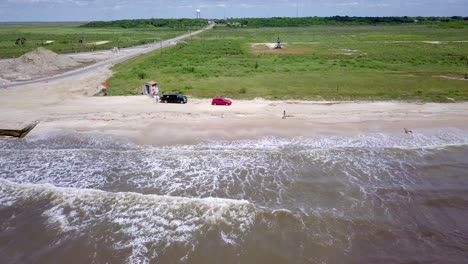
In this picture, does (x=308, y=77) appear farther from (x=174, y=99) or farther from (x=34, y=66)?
(x=34, y=66)

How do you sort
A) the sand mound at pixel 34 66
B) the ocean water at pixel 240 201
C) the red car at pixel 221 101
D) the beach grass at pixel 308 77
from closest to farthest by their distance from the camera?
the ocean water at pixel 240 201 < the red car at pixel 221 101 < the beach grass at pixel 308 77 < the sand mound at pixel 34 66

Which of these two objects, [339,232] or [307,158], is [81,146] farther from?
[339,232]

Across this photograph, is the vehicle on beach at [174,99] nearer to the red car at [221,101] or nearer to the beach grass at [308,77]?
the beach grass at [308,77]

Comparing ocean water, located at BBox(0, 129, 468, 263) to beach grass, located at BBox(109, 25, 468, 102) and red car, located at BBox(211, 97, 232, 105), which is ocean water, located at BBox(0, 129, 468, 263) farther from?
beach grass, located at BBox(109, 25, 468, 102)

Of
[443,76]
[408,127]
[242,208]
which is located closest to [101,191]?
[242,208]

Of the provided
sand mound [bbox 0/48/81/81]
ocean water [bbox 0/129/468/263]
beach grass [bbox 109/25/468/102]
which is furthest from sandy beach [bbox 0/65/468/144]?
sand mound [bbox 0/48/81/81]

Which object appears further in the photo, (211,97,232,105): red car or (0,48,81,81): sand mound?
(0,48,81,81): sand mound

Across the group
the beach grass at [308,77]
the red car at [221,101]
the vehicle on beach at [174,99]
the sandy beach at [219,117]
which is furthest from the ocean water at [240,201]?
the beach grass at [308,77]

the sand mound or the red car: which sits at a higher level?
the sand mound
